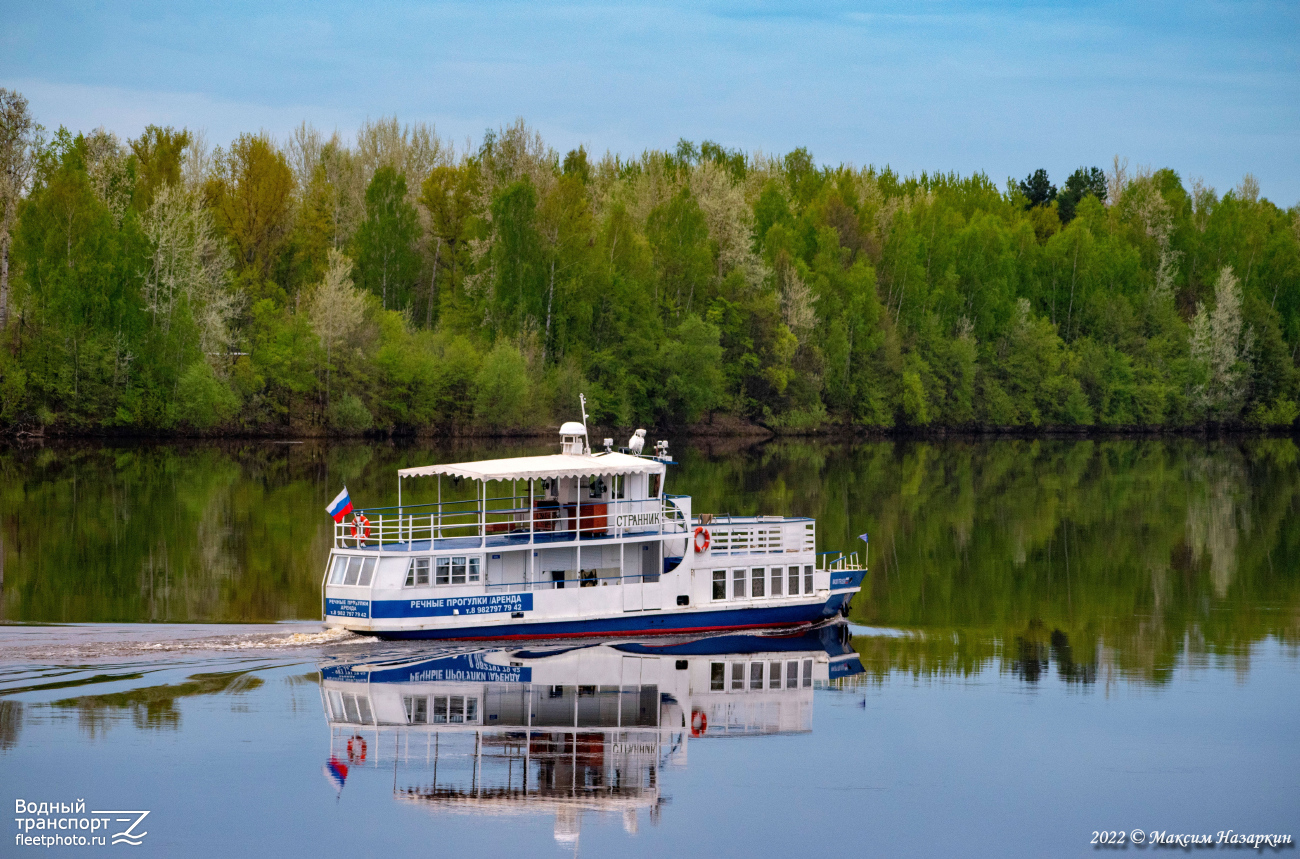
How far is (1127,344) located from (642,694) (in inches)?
4438

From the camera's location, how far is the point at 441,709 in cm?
2886

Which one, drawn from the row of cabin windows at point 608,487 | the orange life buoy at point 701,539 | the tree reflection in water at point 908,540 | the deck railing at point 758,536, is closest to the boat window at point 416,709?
the tree reflection in water at point 908,540

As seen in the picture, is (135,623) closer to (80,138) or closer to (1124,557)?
(1124,557)

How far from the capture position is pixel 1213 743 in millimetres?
27641

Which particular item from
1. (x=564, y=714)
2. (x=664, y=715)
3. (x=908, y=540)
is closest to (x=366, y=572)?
(x=564, y=714)

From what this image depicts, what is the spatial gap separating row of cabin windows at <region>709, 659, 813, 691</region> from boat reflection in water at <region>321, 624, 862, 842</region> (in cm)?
5

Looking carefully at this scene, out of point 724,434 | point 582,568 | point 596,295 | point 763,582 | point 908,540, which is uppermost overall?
point 596,295

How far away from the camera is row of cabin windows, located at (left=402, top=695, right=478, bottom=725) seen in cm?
2812

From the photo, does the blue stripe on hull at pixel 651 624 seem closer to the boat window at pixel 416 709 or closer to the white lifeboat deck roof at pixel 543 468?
the white lifeboat deck roof at pixel 543 468

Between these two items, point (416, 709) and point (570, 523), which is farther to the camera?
point (570, 523)

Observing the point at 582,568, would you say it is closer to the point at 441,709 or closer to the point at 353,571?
the point at 353,571

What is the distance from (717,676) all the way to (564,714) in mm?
5008

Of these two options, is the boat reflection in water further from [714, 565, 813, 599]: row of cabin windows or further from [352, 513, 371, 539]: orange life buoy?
[352, 513, 371, 539]: orange life buoy

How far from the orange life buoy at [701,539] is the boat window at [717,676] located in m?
3.39
